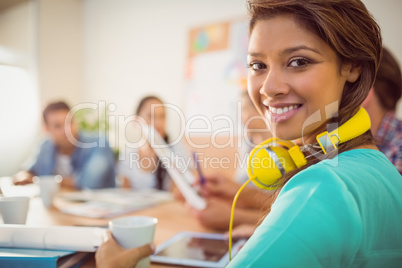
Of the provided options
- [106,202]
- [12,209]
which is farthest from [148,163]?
[12,209]

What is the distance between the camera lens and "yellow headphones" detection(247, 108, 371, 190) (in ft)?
2.09

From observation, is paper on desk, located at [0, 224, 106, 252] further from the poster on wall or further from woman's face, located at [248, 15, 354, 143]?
the poster on wall

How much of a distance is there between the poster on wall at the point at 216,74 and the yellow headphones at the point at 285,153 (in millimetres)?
2436

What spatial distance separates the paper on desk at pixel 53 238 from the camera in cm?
72

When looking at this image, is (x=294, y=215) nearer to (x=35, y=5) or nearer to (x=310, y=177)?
(x=310, y=177)

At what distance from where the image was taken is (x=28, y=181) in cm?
183

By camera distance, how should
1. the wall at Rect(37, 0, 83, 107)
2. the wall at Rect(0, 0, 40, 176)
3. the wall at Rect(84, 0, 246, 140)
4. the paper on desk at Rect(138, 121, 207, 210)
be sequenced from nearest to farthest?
the paper on desk at Rect(138, 121, 207, 210) → the wall at Rect(0, 0, 40, 176) → the wall at Rect(84, 0, 246, 140) → the wall at Rect(37, 0, 83, 107)

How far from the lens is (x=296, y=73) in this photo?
2.16 ft

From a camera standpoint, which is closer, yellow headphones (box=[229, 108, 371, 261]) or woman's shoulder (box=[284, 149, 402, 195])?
woman's shoulder (box=[284, 149, 402, 195])

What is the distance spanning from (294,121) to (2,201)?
81 cm

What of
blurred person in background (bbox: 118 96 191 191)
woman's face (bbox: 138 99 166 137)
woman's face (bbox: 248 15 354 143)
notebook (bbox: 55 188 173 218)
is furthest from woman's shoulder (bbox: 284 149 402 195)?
woman's face (bbox: 138 99 166 137)

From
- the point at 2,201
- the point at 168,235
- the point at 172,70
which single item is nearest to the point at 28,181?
the point at 2,201

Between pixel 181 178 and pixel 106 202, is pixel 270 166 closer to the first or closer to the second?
pixel 181 178

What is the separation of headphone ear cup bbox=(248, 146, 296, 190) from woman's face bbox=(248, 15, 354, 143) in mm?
48
